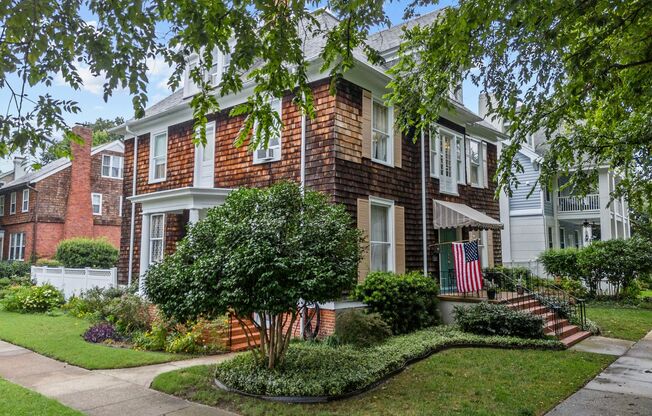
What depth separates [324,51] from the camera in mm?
6828

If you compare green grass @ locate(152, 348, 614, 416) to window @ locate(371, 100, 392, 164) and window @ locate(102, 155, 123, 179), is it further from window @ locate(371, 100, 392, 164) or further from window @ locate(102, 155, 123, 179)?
window @ locate(102, 155, 123, 179)

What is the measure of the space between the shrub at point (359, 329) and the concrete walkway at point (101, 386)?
2.41m

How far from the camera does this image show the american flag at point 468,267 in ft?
36.2

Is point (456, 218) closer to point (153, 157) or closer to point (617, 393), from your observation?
point (617, 393)

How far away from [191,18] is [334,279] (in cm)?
393

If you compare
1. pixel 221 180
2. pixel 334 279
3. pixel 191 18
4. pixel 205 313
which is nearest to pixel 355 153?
pixel 221 180

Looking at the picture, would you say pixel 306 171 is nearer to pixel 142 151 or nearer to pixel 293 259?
pixel 293 259

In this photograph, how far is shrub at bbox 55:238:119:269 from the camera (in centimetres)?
2348

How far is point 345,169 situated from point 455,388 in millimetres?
5831

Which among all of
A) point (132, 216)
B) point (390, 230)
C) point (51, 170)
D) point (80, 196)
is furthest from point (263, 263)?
point (51, 170)

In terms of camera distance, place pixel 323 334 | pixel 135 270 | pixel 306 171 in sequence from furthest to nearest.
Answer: pixel 135 270 → pixel 306 171 → pixel 323 334

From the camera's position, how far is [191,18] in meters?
5.01

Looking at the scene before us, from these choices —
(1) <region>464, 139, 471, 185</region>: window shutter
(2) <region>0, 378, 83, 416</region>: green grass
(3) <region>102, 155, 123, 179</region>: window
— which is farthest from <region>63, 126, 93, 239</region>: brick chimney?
(2) <region>0, 378, 83, 416</region>: green grass

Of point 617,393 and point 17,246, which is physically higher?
point 17,246
